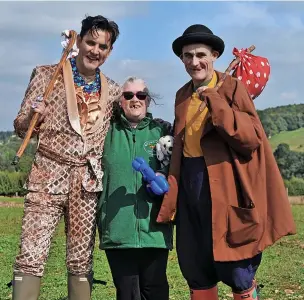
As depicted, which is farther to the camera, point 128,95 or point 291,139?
point 291,139

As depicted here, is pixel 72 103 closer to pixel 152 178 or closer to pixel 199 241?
pixel 152 178

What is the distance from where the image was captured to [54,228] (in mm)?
4410

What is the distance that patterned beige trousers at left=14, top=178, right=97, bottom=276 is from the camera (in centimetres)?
431

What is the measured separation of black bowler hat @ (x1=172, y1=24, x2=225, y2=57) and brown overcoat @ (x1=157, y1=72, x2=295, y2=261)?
26 centimetres

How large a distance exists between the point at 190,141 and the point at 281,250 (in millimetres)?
9146

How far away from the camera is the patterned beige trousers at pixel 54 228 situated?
4.31 meters

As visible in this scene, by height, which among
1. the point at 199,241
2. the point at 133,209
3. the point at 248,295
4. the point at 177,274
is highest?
the point at 133,209

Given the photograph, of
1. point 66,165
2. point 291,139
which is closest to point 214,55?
point 66,165

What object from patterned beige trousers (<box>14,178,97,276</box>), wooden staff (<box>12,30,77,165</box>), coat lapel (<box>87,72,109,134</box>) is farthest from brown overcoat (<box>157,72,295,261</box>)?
wooden staff (<box>12,30,77,165</box>)

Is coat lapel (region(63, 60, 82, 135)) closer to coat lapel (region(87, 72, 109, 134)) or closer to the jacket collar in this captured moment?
the jacket collar

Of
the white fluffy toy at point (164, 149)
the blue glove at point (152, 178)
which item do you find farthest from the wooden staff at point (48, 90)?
the white fluffy toy at point (164, 149)

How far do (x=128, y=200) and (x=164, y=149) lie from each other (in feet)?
1.43

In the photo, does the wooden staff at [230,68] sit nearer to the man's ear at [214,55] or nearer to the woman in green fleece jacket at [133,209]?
the man's ear at [214,55]

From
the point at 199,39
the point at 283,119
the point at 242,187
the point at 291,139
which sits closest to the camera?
the point at 242,187
